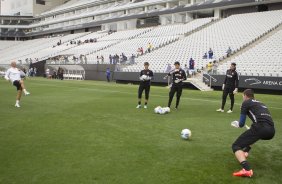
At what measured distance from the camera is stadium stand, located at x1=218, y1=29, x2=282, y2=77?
24.7 m

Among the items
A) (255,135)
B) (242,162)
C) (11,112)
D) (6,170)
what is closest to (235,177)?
(242,162)

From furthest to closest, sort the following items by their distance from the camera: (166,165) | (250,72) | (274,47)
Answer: (274,47)
(250,72)
(166,165)

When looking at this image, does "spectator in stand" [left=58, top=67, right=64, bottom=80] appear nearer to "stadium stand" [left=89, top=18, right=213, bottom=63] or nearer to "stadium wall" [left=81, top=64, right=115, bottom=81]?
"stadium wall" [left=81, top=64, right=115, bottom=81]

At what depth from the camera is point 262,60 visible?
2703 centimetres

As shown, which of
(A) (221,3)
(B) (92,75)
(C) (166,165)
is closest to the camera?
(C) (166,165)

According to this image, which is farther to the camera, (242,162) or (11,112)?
(11,112)

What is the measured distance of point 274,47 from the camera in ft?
96.0

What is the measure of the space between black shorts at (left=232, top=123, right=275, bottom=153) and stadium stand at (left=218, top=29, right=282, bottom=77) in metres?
18.4

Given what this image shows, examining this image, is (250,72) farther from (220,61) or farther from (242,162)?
(242,162)

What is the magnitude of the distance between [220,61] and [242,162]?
26200mm

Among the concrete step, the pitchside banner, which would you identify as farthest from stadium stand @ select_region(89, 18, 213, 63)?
the pitchside banner

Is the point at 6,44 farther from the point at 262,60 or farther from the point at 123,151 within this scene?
the point at 123,151

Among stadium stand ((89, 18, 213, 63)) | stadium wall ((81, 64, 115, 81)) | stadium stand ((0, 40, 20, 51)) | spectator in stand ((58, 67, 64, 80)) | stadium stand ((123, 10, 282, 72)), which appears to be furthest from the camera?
stadium stand ((0, 40, 20, 51))

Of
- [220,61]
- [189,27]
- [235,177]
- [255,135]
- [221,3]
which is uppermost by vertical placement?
[221,3]
